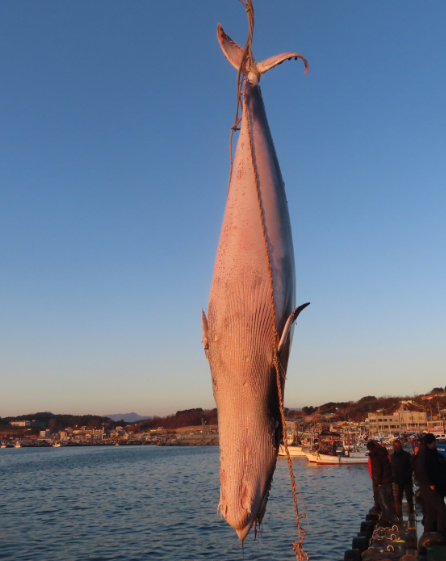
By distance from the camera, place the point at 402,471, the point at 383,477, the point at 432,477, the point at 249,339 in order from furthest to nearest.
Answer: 1. the point at 402,471
2. the point at 383,477
3. the point at 432,477
4. the point at 249,339

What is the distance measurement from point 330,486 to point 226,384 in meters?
38.1

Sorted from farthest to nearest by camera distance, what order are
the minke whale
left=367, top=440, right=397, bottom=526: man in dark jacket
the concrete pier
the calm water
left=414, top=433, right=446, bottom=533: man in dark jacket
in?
the calm water, left=367, top=440, right=397, bottom=526: man in dark jacket, left=414, top=433, right=446, bottom=533: man in dark jacket, the concrete pier, the minke whale

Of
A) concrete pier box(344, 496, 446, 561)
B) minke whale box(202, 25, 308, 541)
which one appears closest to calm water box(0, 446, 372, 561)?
concrete pier box(344, 496, 446, 561)

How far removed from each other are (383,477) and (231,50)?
11057 mm

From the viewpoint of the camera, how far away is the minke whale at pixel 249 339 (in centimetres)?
174

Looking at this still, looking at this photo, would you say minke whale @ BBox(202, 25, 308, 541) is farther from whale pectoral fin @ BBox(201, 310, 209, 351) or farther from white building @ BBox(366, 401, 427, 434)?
white building @ BBox(366, 401, 427, 434)

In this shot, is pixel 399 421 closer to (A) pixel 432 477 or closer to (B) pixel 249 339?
(A) pixel 432 477

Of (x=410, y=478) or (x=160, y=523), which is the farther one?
(x=160, y=523)

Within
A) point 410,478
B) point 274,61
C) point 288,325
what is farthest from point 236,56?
point 410,478

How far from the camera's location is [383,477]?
1123 cm

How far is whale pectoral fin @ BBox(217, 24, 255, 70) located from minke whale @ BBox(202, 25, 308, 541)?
2.03 feet

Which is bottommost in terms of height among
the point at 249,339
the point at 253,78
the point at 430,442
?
the point at 430,442

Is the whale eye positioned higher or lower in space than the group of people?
higher

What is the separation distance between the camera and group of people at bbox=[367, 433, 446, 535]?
755 cm
